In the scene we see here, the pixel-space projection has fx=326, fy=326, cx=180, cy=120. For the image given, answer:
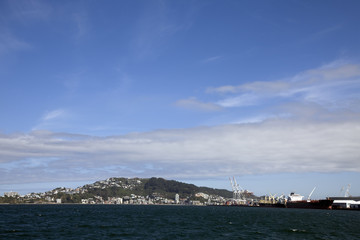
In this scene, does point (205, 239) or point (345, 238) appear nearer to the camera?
point (205, 239)

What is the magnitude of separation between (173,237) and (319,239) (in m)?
32.2

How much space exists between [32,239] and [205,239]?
117ft

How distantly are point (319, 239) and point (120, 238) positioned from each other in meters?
43.7

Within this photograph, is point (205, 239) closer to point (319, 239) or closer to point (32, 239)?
point (319, 239)

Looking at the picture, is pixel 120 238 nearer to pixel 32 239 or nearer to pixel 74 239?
pixel 74 239

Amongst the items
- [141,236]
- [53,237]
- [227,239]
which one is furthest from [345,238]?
[53,237]

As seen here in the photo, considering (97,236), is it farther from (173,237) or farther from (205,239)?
(205,239)

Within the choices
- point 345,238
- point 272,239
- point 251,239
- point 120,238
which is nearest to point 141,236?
point 120,238

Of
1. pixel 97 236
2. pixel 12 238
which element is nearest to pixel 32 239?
pixel 12 238

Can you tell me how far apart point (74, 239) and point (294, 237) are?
159 feet

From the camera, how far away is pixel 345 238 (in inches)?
2940

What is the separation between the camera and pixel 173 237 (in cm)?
Answer: 7262

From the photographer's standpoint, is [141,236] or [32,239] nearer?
[32,239]

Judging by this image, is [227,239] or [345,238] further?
[345,238]
